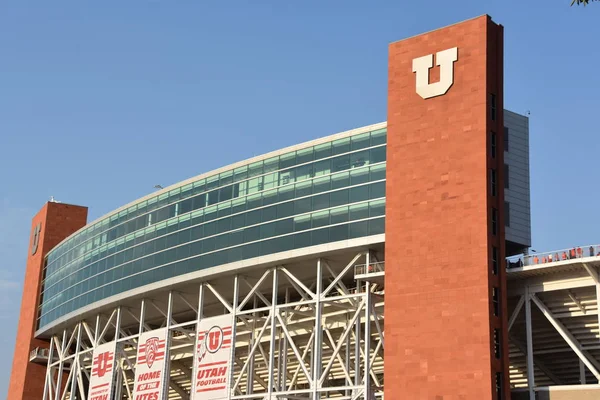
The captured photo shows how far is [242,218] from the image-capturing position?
72062mm

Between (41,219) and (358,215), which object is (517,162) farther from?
(41,219)

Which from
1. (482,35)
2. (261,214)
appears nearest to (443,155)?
(482,35)

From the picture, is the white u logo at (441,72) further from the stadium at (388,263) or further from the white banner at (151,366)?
the white banner at (151,366)

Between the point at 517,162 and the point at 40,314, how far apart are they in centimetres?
5983

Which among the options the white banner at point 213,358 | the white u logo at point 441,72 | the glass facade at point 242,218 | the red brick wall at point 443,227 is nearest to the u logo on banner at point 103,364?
the glass facade at point 242,218

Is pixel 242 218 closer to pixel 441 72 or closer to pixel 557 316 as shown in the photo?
pixel 441 72

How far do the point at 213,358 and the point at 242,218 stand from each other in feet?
34.7

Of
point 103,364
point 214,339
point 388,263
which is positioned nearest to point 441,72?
point 388,263

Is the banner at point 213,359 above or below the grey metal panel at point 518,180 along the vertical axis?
below

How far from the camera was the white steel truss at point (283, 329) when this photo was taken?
64750 millimetres

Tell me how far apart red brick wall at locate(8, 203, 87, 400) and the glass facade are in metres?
13.2

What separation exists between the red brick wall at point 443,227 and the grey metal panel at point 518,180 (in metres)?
3.46

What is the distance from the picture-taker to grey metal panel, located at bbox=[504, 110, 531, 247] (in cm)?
6047

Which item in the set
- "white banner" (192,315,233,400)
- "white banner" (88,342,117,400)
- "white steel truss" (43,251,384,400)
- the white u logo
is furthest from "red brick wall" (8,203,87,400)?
the white u logo
